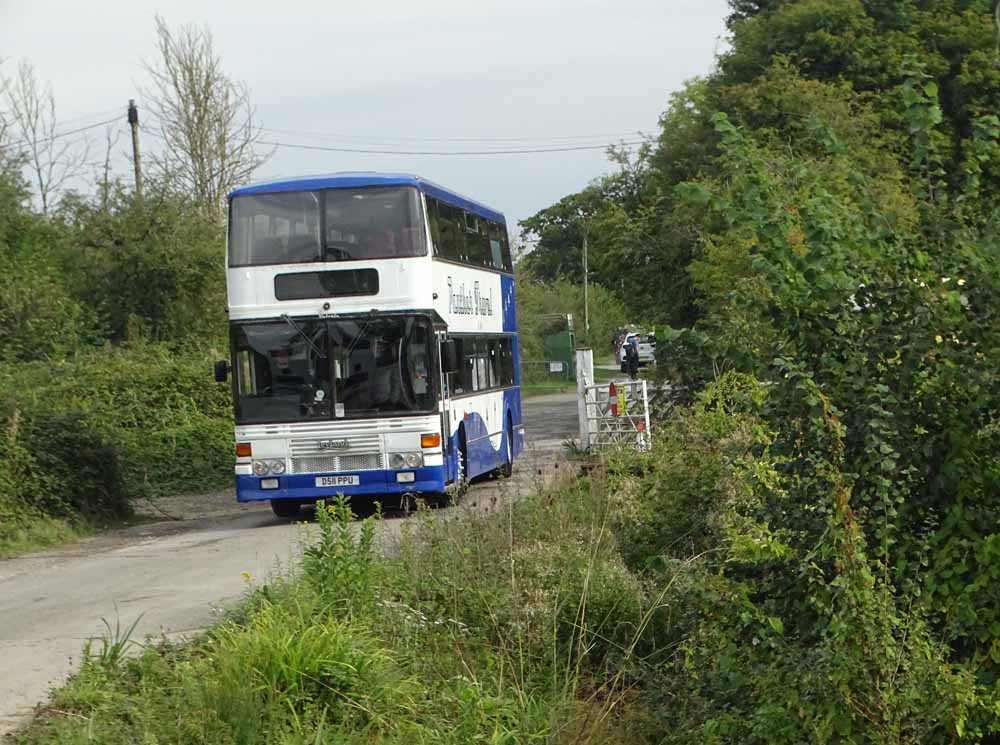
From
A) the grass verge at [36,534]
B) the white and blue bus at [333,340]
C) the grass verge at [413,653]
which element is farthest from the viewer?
the white and blue bus at [333,340]

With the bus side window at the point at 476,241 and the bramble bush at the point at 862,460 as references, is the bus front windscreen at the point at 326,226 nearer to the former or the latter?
the bus side window at the point at 476,241

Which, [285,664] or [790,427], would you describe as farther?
[285,664]

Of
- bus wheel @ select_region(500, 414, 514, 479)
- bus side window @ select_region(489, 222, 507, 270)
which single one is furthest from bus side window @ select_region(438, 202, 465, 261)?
bus wheel @ select_region(500, 414, 514, 479)

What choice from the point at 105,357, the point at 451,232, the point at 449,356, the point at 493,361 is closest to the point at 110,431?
the point at 105,357

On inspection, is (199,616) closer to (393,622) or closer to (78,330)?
(393,622)

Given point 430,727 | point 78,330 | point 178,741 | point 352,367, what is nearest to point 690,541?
point 430,727

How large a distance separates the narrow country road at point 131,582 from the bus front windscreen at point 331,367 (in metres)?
1.59

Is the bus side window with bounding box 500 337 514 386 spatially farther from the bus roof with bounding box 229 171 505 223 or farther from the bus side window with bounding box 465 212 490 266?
the bus roof with bounding box 229 171 505 223

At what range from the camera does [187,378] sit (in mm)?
29906

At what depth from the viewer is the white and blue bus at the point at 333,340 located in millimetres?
18219

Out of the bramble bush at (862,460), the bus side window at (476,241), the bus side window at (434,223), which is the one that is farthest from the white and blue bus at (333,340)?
the bramble bush at (862,460)

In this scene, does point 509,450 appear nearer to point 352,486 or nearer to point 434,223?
Result: point 434,223

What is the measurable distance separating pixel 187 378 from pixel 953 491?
24.2 metres

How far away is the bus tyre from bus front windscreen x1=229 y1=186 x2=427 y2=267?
3.62m
